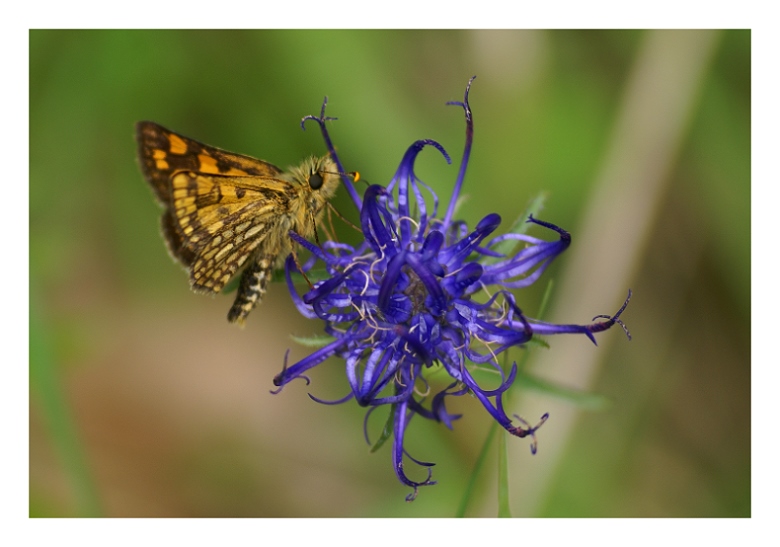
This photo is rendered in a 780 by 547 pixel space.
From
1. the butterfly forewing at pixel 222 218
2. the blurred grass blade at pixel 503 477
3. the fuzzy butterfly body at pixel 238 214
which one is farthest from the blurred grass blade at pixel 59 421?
the blurred grass blade at pixel 503 477

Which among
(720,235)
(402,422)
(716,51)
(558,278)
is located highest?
(716,51)

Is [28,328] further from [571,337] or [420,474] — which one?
[571,337]

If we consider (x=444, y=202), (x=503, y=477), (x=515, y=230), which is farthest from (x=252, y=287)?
(x=444, y=202)

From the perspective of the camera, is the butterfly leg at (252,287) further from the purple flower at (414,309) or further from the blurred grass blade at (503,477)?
the blurred grass blade at (503,477)

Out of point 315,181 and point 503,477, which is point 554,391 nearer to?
point 503,477

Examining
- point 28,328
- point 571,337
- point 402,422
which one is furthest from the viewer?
point 571,337

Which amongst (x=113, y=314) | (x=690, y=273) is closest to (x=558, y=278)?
(x=690, y=273)

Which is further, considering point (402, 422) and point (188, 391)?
point (188, 391)
